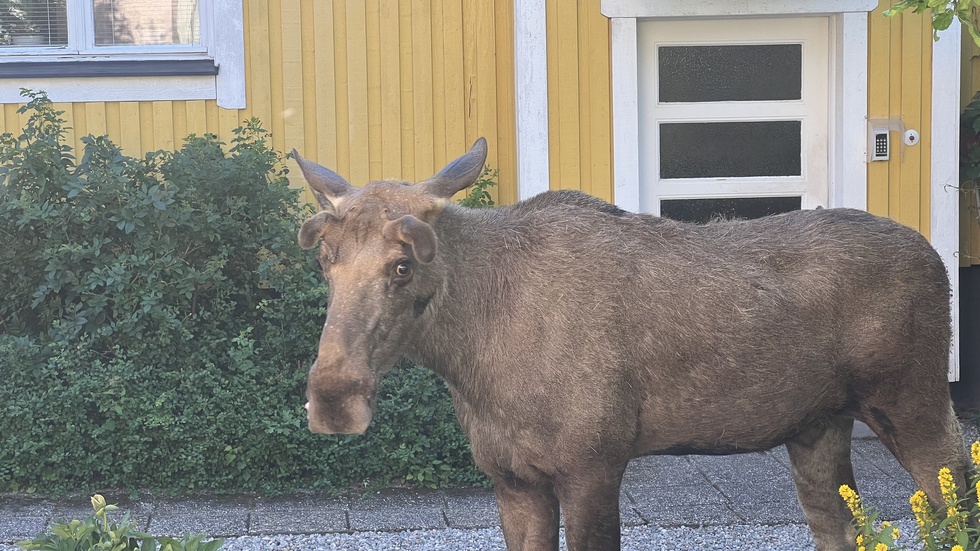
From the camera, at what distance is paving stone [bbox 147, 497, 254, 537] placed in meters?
6.02

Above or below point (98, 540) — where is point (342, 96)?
above

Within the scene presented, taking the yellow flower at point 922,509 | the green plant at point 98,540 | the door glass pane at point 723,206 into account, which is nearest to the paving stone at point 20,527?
the green plant at point 98,540

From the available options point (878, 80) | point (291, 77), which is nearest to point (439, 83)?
point (291, 77)

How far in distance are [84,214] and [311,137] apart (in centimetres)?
171

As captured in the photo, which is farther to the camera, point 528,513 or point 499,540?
point 499,540

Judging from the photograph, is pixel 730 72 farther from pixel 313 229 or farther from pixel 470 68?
pixel 313 229

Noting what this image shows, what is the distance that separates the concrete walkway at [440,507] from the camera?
6152 millimetres

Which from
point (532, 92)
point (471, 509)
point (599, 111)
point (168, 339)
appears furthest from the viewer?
point (599, 111)

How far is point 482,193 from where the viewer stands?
7680 mm

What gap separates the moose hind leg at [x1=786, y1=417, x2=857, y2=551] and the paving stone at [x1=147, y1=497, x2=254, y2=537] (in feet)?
9.47

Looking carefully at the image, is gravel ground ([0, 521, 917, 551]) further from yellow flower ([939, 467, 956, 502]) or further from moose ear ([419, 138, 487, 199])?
moose ear ([419, 138, 487, 199])

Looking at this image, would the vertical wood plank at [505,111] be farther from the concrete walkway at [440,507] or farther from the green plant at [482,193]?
the concrete walkway at [440,507]

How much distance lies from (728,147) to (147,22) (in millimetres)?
4083

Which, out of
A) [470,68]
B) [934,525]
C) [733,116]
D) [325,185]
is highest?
[470,68]
